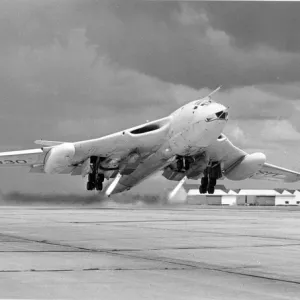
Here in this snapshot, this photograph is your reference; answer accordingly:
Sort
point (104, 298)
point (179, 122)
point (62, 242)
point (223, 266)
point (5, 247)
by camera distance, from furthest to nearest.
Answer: point (179, 122)
point (62, 242)
point (5, 247)
point (223, 266)
point (104, 298)

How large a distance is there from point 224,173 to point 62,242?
106 feet

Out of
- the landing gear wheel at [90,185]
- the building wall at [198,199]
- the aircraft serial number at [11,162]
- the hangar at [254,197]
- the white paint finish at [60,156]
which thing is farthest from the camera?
the hangar at [254,197]

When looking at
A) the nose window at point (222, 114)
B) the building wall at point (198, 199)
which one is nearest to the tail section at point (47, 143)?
the nose window at point (222, 114)

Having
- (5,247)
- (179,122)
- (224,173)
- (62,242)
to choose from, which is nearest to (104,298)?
(5,247)

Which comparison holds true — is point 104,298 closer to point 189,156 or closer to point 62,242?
point 62,242

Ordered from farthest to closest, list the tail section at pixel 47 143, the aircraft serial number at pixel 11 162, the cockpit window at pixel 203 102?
the aircraft serial number at pixel 11 162 → the tail section at pixel 47 143 → the cockpit window at pixel 203 102

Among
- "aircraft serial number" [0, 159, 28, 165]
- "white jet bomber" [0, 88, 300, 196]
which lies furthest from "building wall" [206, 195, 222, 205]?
"aircraft serial number" [0, 159, 28, 165]

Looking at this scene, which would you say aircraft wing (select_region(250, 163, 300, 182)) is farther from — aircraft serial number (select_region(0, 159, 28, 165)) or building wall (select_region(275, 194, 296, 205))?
building wall (select_region(275, 194, 296, 205))

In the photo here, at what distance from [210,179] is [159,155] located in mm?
3727

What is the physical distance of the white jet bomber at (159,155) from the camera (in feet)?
103

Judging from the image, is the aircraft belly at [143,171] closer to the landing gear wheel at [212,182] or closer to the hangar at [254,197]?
the landing gear wheel at [212,182]

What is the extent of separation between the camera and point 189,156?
1372 inches

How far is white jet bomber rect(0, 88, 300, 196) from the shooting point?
103ft

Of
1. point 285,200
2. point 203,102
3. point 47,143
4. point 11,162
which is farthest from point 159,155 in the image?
point 285,200
